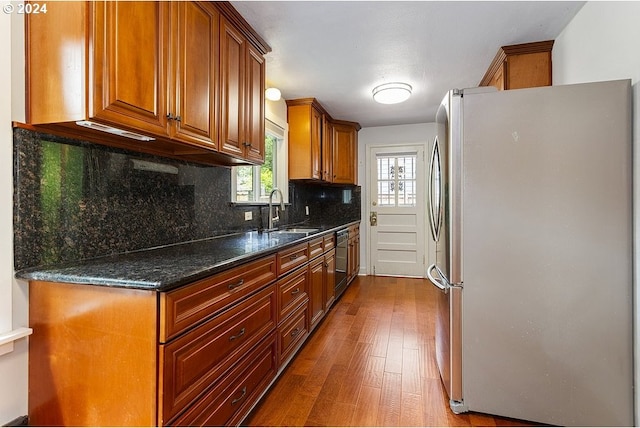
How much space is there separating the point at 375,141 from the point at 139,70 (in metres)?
4.09

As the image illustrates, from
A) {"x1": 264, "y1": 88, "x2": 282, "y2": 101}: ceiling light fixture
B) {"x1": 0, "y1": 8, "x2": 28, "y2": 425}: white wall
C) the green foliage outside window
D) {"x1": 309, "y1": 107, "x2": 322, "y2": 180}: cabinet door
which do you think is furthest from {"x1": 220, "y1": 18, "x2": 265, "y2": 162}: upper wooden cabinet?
{"x1": 309, "y1": 107, "x2": 322, "y2": 180}: cabinet door

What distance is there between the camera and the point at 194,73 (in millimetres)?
1567

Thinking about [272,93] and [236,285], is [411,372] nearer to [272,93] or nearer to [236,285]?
[236,285]

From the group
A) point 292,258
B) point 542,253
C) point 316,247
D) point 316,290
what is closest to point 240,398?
point 292,258

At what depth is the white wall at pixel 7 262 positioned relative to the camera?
3.72 feet

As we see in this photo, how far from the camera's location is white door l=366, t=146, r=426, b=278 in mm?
4812

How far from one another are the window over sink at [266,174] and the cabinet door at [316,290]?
2.93 feet

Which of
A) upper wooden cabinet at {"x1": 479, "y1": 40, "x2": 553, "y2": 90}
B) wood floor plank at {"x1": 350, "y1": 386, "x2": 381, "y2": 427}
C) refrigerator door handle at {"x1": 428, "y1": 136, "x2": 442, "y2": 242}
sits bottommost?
wood floor plank at {"x1": 350, "y1": 386, "x2": 381, "y2": 427}

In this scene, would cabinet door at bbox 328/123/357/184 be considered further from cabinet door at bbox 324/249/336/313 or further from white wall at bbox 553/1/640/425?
white wall at bbox 553/1/640/425

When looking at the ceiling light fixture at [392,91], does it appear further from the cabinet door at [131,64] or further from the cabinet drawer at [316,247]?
the cabinet door at [131,64]

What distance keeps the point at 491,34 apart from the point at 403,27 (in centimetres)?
65

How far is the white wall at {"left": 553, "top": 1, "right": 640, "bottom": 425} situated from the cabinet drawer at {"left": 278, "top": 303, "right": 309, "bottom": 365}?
6.00 ft

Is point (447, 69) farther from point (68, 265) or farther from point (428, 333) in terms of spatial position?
point (68, 265)

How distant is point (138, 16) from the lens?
4.14 feet
